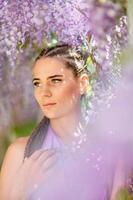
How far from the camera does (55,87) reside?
979mm

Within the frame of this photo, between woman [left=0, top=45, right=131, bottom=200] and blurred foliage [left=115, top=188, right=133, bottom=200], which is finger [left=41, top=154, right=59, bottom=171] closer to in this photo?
woman [left=0, top=45, right=131, bottom=200]

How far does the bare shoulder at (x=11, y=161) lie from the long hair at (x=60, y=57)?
1 cm

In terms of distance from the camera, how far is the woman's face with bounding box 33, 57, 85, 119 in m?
0.98

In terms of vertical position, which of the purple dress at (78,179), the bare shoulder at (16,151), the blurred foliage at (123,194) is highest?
the bare shoulder at (16,151)

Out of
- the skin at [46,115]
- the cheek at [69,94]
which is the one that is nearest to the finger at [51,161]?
the skin at [46,115]

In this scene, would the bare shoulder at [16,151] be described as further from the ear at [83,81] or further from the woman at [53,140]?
the ear at [83,81]

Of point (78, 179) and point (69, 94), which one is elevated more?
point (69, 94)

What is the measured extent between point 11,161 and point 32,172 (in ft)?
0.18

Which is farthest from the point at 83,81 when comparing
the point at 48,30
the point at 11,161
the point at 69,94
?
the point at 11,161

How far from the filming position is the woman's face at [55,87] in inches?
38.6

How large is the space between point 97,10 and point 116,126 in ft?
0.90

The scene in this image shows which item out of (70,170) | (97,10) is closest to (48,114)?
(70,170)

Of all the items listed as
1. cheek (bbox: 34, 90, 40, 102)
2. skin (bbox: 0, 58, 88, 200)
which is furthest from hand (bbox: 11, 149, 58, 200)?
cheek (bbox: 34, 90, 40, 102)

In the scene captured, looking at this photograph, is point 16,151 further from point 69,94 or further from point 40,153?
point 69,94
